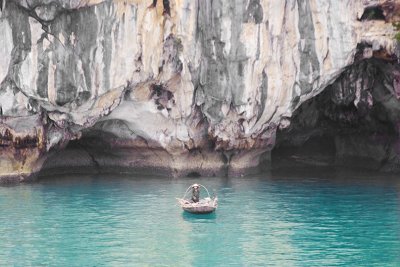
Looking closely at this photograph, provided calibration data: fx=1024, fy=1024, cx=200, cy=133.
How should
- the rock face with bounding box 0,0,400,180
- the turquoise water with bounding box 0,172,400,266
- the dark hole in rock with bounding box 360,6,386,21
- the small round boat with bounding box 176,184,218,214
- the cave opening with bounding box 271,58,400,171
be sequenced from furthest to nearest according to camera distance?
the cave opening with bounding box 271,58,400,171 < the dark hole in rock with bounding box 360,6,386,21 < the rock face with bounding box 0,0,400,180 < the small round boat with bounding box 176,184,218,214 < the turquoise water with bounding box 0,172,400,266

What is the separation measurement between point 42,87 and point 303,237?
50.3 ft

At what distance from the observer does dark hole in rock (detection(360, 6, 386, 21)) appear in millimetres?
47125

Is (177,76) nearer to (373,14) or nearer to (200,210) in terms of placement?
(373,14)

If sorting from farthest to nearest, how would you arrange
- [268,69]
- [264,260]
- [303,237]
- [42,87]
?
[268,69], [42,87], [303,237], [264,260]

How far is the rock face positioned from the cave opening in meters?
0.14

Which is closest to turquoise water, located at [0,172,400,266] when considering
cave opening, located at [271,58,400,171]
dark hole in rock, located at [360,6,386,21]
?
cave opening, located at [271,58,400,171]

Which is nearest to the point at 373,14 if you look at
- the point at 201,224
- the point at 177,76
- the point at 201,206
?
the point at 177,76

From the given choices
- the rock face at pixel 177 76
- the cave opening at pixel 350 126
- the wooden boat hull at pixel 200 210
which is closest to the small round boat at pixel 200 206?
the wooden boat hull at pixel 200 210

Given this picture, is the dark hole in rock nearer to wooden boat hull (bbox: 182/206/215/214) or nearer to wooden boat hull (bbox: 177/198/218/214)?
wooden boat hull (bbox: 177/198/218/214)

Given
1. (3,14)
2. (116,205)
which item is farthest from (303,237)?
(3,14)

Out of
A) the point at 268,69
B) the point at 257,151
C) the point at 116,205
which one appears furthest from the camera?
the point at 257,151

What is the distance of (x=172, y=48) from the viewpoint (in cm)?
4662

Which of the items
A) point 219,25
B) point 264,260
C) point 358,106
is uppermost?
point 219,25

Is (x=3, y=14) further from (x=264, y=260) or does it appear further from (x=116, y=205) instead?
(x=264, y=260)
